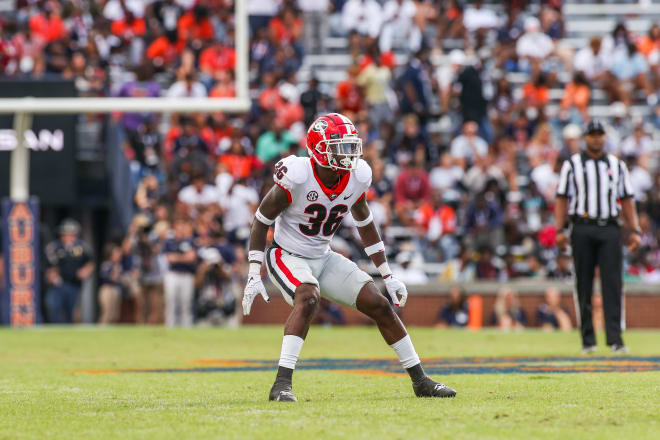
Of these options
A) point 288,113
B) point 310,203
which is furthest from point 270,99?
point 310,203

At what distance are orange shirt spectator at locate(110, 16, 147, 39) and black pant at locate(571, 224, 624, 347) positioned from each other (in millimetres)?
10600

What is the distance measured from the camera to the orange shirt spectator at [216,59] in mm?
18252

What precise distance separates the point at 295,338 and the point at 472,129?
12907 mm

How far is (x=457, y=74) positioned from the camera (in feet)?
65.7

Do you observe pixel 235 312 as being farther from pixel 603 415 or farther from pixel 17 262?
pixel 603 415

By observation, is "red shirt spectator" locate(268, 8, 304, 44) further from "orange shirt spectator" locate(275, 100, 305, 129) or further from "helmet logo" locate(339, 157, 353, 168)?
"helmet logo" locate(339, 157, 353, 168)

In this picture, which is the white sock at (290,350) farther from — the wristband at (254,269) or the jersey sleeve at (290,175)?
the jersey sleeve at (290,175)

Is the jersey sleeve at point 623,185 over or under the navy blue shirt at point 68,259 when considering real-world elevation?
over

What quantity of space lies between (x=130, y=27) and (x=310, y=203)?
13063 millimetres

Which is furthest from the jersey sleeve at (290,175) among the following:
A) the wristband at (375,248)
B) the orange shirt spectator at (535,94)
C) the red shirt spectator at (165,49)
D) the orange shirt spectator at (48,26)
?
the orange shirt spectator at (535,94)

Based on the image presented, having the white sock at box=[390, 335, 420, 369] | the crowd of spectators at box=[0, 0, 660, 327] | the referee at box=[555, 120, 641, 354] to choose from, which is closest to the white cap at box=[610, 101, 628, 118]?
the crowd of spectators at box=[0, 0, 660, 327]

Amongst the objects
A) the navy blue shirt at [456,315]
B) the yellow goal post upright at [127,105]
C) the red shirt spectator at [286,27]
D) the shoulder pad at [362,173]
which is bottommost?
the navy blue shirt at [456,315]

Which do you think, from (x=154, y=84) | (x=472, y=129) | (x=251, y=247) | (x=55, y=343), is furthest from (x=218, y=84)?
(x=251, y=247)

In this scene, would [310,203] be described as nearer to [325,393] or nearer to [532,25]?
[325,393]
